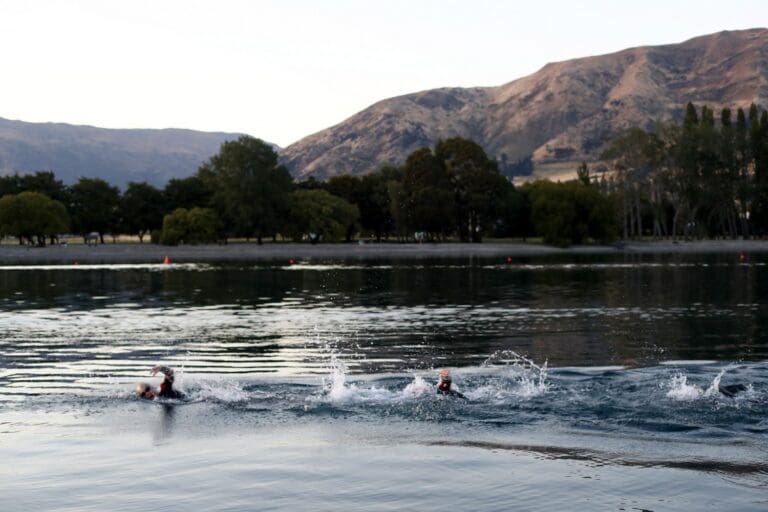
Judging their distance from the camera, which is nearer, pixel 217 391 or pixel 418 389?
pixel 418 389

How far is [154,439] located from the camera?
24734mm

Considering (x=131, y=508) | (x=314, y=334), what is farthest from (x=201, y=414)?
(x=314, y=334)

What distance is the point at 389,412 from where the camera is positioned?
27938 mm

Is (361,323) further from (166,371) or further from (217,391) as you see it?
(166,371)

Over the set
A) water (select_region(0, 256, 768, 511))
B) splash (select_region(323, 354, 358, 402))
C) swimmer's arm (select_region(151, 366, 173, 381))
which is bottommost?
water (select_region(0, 256, 768, 511))

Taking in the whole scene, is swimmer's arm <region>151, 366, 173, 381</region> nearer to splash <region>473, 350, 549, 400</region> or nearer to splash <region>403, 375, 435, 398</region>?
splash <region>403, 375, 435, 398</region>

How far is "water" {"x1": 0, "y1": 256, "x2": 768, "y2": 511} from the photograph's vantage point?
64.1 ft

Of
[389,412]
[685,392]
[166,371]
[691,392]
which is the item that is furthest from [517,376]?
[166,371]

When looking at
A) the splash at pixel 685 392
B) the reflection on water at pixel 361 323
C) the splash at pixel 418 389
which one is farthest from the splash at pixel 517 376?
the splash at pixel 685 392

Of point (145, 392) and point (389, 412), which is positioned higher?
point (145, 392)

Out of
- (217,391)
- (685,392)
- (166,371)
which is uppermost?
(166,371)

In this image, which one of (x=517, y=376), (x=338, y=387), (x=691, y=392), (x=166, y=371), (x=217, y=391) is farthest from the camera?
(x=517, y=376)

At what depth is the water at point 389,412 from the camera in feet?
64.1

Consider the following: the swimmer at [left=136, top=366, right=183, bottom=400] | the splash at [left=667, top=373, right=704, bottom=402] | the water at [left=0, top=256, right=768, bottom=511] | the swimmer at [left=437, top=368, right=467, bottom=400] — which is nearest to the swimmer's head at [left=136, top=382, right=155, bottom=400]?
the swimmer at [left=136, top=366, right=183, bottom=400]
